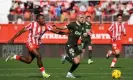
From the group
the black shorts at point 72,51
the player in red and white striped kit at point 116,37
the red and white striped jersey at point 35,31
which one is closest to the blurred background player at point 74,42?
the black shorts at point 72,51

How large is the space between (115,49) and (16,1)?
12.5m

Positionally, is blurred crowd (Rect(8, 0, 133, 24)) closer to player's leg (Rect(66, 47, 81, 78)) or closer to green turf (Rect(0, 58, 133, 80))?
green turf (Rect(0, 58, 133, 80))

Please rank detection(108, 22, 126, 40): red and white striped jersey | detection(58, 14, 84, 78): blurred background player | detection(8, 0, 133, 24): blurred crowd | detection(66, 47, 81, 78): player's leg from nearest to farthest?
detection(66, 47, 81, 78): player's leg
detection(58, 14, 84, 78): blurred background player
detection(108, 22, 126, 40): red and white striped jersey
detection(8, 0, 133, 24): blurred crowd

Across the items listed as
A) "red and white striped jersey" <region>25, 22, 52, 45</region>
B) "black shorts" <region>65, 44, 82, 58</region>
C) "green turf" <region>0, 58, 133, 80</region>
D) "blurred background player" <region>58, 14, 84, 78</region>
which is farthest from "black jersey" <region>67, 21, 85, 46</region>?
"green turf" <region>0, 58, 133, 80</region>

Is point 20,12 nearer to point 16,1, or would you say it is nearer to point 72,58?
point 16,1

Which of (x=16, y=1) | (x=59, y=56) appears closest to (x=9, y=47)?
(x=59, y=56)

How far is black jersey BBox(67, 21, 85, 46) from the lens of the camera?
17.0m

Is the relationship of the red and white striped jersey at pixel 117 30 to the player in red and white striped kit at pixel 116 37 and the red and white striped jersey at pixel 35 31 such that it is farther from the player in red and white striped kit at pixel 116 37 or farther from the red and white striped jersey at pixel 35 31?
the red and white striped jersey at pixel 35 31

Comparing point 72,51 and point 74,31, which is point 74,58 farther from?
point 74,31

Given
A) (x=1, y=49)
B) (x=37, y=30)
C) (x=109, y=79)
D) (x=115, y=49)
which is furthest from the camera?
(x=1, y=49)

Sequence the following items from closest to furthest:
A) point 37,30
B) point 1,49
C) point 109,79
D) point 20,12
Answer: point 109,79
point 37,30
point 1,49
point 20,12

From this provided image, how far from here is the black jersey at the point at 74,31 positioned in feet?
55.7

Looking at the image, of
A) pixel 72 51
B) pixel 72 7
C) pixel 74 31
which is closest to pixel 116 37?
pixel 74 31

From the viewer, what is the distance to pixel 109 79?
1568cm
